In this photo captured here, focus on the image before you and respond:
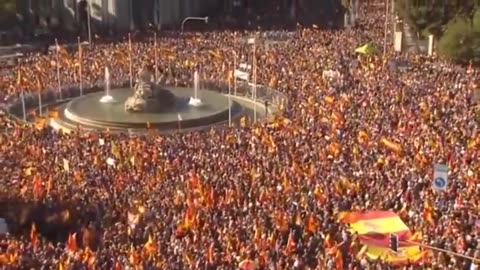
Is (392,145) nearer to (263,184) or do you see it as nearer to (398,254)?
(263,184)

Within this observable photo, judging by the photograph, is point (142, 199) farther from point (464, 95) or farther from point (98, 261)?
point (464, 95)

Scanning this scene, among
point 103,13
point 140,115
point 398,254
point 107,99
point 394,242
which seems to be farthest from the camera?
point 103,13

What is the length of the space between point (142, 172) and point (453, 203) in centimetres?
1025

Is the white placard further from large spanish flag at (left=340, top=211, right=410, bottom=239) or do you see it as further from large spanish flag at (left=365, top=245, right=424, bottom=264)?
large spanish flag at (left=365, top=245, right=424, bottom=264)

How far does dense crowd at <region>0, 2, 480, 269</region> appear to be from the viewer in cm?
2103

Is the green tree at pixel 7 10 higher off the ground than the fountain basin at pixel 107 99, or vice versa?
the green tree at pixel 7 10

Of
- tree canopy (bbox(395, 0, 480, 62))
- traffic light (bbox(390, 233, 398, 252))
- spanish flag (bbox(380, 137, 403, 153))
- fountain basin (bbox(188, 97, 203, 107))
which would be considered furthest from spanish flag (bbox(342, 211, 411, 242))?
tree canopy (bbox(395, 0, 480, 62))

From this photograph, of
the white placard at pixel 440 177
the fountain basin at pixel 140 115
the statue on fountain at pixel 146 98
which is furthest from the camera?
the statue on fountain at pixel 146 98

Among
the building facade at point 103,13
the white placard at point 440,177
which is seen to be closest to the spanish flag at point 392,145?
the white placard at point 440,177

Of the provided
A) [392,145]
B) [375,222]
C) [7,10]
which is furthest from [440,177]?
[7,10]

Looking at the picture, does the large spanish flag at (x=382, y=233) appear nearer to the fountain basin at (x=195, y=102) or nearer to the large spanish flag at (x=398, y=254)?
the large spanish flag at (x=398, y=254)

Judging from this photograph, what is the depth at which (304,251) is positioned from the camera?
70.4 ft

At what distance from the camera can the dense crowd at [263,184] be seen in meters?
21.0

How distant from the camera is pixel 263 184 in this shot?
87.6 ft
